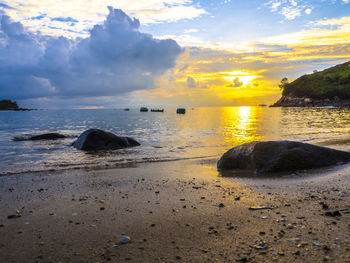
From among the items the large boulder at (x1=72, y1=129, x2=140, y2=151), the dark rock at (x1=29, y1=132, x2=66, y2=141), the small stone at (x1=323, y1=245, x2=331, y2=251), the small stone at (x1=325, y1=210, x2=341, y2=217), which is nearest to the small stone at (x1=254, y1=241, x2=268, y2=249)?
the small stone at (x1=323, y1=245, x2=331, y2=251)

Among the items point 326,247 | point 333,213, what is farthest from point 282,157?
point 326,247

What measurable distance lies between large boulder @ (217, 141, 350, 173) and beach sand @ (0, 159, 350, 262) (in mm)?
1018

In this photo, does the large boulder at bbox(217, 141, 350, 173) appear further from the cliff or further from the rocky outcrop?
the cliff

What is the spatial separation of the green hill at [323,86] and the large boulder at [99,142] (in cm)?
17880

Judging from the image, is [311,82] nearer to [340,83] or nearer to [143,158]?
[340,83]

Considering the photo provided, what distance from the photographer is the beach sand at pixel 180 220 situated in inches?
155

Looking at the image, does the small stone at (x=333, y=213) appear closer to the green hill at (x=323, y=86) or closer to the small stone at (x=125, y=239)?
the small stone at (x=125, y=239)

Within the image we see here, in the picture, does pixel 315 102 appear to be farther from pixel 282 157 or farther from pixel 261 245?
pixel 261 245

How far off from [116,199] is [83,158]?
379 inches

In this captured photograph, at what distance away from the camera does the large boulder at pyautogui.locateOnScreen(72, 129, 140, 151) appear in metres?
19.2

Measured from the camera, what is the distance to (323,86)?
569 feet

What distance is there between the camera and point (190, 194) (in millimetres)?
7199

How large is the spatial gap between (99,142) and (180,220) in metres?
15.5

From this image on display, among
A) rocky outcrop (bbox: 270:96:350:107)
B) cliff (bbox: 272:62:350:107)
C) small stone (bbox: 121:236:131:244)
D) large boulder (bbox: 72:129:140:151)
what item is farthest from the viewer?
cliff (bbox: 272:62:350:107)
